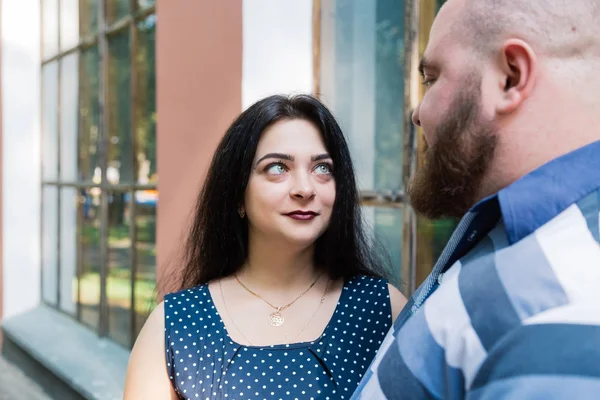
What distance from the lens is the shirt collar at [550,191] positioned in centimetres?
91

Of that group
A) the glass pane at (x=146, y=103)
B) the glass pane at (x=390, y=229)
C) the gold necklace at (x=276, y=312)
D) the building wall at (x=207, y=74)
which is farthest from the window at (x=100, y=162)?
the gold necklace at (x=276, y=312)

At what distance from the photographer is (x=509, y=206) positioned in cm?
94

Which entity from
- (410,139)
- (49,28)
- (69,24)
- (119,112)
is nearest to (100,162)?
(119,112)

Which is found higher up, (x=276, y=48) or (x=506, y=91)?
(x=276, y=48)

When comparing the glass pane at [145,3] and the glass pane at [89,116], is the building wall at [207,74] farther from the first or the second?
the glass pane at [89,116]

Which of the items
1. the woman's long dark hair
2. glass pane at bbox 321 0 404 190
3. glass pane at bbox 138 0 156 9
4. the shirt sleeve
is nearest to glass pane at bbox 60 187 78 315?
glass pane at bbox 138 0 156 9

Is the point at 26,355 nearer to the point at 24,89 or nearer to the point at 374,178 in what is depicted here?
the point at 24,89

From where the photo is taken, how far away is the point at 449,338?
89cm

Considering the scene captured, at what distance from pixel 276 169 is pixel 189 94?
1.83 meters

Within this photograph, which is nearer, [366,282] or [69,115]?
[366,282]

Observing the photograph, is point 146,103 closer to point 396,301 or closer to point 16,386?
point 16,386

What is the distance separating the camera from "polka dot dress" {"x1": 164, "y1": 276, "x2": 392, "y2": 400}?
5.24 feet

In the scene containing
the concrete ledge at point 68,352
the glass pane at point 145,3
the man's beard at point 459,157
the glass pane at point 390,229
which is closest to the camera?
the man's beard at point 459,157

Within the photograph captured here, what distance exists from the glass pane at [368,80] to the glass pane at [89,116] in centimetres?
286
